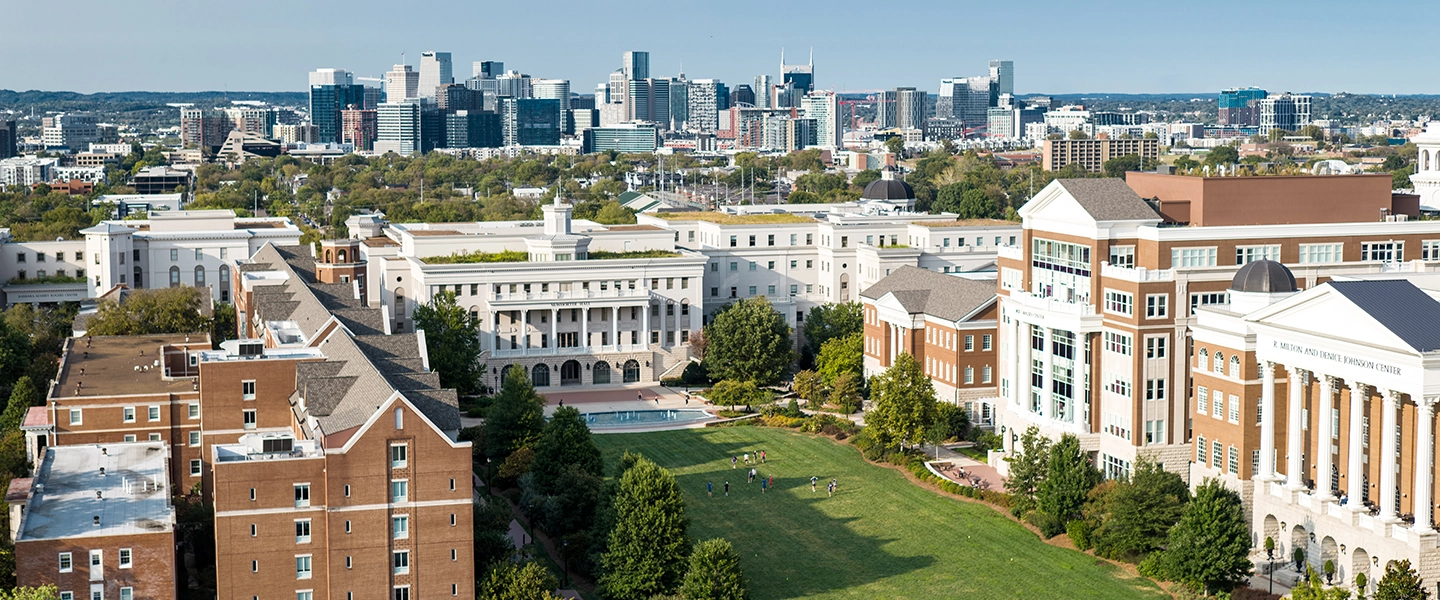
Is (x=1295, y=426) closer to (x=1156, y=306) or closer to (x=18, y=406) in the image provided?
(x=1156, y=306)

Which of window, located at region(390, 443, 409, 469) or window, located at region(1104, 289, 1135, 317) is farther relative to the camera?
window, located at region(1104, 289, 1135, 317)

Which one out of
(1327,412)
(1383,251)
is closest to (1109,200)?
(1383,251)

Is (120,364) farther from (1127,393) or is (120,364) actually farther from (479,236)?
(1127,393)

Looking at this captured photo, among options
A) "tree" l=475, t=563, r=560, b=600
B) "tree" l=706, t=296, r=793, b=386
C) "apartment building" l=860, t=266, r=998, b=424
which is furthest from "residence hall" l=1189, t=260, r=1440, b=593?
"tree" l=706, t=296, r=793, b=386

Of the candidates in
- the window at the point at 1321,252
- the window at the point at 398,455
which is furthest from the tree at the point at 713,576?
the window at the point at 1321,252

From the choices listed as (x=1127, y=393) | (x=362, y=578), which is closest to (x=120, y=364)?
(x=362, y=578)

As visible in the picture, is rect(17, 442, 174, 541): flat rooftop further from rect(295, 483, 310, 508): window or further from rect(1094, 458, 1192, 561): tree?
rect(1094, 458, 1192, 561): tree
